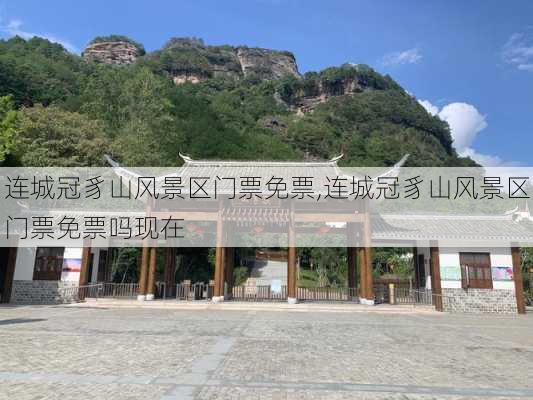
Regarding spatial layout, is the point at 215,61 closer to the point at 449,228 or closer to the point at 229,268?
the point at 229,268

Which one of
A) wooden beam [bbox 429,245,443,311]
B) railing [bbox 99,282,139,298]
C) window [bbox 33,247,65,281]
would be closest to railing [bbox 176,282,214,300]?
railing [bbox 99,282,139,298]

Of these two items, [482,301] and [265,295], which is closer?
[482,301]

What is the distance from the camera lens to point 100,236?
18.2 meters

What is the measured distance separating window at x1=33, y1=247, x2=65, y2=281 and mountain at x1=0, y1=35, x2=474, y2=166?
14.7 ft

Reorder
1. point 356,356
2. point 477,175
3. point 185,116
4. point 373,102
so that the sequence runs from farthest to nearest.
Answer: point 373,102 → point 477,175 → point 185,116 → point 356,356

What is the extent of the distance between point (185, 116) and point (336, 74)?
62643 mm

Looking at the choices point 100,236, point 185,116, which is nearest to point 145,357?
point 100,236

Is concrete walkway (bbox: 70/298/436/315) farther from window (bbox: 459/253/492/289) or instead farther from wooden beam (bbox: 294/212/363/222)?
wooden beam (bbox: 294/212/363/222)

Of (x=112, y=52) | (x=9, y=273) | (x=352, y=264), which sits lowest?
(x=9, y=273)

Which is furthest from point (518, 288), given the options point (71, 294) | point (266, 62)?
point (266, 62)

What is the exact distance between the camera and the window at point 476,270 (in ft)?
53.4

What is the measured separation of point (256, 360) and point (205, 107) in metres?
60.9

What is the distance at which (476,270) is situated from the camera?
16.4 metres

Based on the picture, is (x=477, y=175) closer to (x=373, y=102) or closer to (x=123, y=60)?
(x=373, y=102)
